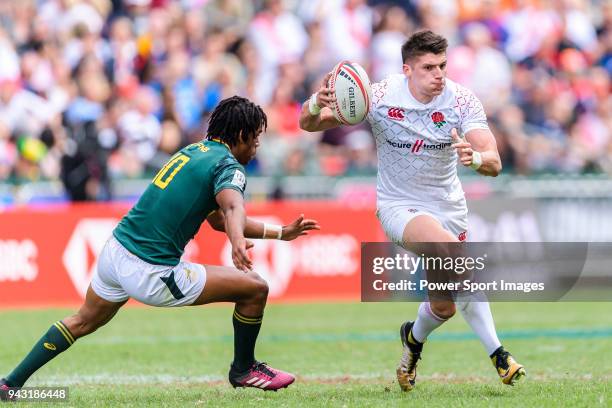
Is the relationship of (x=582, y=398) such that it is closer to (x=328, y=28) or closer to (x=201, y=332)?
(x=201, y=332)

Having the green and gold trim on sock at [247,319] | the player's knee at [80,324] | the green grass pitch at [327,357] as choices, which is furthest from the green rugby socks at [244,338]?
the player's knee at [80,324]

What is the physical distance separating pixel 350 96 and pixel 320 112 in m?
0.36

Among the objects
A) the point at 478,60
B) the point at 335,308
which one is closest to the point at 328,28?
the point at 478,60

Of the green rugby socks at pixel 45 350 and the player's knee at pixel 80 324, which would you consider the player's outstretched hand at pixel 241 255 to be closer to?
the player's knee at pixel 80 324

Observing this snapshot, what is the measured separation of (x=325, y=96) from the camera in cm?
927

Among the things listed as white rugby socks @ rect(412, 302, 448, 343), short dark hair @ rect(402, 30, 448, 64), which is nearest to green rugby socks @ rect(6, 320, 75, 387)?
white rugby socks @ rect(412, 302, 448, 343)

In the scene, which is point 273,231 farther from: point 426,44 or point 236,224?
point 426,44

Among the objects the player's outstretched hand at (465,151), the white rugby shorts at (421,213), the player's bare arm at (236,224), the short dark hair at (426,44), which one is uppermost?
the short dark hair at (426,44)

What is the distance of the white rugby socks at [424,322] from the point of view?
946 cm

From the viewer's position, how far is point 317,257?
59.3 ft

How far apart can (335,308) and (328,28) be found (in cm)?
600

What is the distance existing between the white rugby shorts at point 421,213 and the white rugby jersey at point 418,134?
1.9 inches

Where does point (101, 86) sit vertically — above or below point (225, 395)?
above

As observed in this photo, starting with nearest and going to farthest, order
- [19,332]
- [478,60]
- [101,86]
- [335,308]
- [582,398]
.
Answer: [582,398], [19,332], [335,308], [101,86], [478,60]
